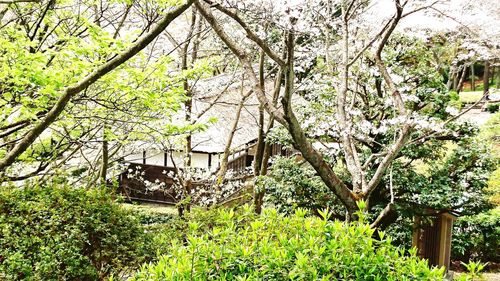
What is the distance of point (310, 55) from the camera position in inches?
469

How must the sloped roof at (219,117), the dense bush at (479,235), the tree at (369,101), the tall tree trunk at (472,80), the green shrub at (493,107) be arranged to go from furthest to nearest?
the tall tree trunk at (472,80) < the green shrub at (493,107) < the sloped roof at (219,117) < the dense bush at (479,235) < the tree at (369,101)

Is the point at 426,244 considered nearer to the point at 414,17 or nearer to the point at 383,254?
the point at 383,254

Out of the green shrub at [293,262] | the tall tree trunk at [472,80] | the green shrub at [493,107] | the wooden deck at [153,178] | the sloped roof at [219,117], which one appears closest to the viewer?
the green shrub at [293,262]

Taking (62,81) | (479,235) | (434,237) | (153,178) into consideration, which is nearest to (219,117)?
(153,178)

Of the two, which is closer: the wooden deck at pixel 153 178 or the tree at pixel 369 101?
the tree at pixel 369 101

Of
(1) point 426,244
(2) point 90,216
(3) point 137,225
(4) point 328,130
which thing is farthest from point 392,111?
(2) point 90,216

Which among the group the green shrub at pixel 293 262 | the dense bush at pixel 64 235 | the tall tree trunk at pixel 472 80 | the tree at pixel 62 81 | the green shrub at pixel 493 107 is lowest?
the dense bush at pixel 64 235

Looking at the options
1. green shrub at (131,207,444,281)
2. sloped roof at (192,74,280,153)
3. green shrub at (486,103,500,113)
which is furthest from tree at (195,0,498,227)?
green shrub at (486,103,500,113)

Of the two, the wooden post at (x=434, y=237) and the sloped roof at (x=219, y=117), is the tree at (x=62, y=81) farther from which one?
the sloped roof at (x=219, y=117)

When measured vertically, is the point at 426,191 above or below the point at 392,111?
below

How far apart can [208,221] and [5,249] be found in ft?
6.23

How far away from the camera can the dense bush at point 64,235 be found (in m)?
3.99

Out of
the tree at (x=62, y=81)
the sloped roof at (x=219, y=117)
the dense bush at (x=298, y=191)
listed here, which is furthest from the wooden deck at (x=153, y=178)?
the tree at (x=62, y=81)

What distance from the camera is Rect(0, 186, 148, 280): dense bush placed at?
3.99 meters
